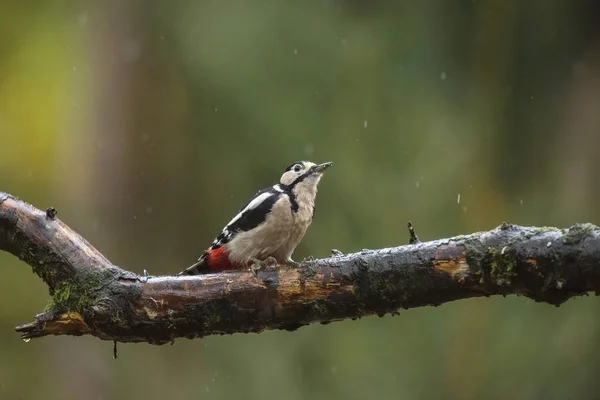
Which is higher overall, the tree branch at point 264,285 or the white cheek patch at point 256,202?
the white cheek patch at point 256,202

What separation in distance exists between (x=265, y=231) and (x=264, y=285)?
1.87 feet

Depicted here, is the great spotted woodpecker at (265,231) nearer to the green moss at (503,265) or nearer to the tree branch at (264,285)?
the tree branch at (264,285)

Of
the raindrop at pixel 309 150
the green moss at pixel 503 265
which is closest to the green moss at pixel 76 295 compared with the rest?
the green moss at pixel 503 265

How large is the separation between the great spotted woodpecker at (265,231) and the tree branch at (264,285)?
0.45 m

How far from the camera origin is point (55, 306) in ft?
9.41

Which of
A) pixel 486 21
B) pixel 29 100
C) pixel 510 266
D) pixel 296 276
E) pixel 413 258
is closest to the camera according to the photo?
pixel 510 266

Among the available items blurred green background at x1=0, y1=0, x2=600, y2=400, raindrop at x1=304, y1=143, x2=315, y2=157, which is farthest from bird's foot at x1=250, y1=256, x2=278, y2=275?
raindrop at x1=304, y1=143, x2=315, y2=157

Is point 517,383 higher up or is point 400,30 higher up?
point 400,30

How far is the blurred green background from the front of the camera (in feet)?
21.2

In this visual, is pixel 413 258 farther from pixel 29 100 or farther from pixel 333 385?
pixel 29 100

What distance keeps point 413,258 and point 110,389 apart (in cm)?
418

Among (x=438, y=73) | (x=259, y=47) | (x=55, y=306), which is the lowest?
(x=55, y=306)

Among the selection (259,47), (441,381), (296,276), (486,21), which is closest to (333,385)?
(441,381)

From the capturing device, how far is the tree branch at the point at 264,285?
8.09 feet
